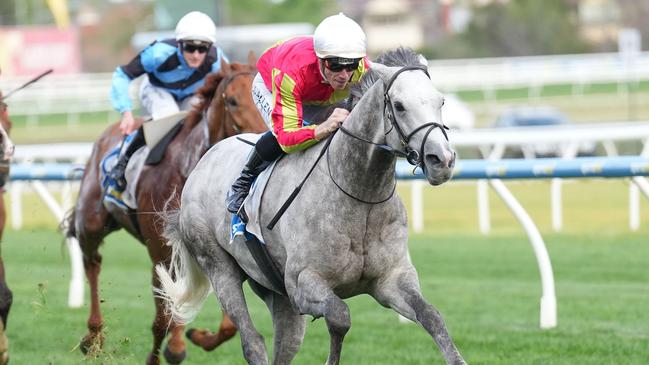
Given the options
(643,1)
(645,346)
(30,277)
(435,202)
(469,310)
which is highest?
(645,346)

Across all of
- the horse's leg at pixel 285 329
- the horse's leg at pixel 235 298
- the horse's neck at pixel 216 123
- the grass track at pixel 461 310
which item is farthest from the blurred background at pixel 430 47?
the horse's leg at pixel 285 329

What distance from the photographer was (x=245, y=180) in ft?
17.7

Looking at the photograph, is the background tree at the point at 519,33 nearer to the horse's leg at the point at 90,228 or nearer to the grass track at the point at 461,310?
the grass track at the point at 461,310

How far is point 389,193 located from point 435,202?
13.3m

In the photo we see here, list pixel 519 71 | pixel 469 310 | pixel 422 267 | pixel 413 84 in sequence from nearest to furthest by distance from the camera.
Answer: pixel 413 84, pixel 469 310, pixel 422 267, pixel 519 71

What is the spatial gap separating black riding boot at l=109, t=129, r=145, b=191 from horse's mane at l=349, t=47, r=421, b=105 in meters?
2.86

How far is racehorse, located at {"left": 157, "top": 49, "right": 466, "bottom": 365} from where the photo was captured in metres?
4.46

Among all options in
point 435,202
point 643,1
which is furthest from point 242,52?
point 643,1

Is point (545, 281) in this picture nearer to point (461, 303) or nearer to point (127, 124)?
point (461, 303)

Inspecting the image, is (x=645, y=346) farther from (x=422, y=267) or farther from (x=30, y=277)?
(x=30, y=277)

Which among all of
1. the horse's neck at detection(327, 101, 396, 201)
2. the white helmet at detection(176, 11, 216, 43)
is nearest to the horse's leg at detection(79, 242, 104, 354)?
the white helmet at detection(176, 11, 216, 43)

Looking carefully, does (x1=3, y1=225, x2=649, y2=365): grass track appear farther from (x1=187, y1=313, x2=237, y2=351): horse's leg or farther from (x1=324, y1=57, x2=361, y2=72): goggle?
(x1=324, y1=57, x2=361, y2=72): goggle

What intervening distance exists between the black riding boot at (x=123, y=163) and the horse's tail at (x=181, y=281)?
1467 mm

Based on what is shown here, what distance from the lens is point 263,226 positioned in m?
5.24
